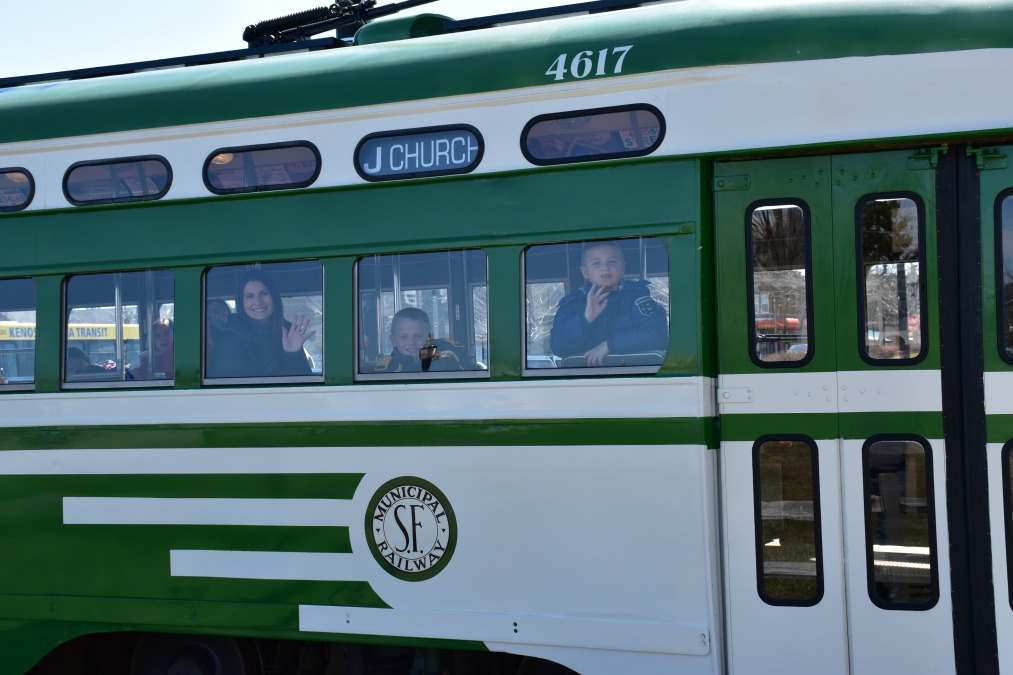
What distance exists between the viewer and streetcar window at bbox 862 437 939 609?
417 cm

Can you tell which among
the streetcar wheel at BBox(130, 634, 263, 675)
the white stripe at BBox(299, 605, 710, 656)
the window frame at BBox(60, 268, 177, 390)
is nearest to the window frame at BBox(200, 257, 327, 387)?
the window frame at BBox(60, 268, 177, 390)

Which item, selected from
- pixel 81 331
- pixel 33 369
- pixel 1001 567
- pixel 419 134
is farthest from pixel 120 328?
pixel 1001 567

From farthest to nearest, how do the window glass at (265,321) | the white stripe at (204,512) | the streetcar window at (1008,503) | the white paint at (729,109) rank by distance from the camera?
the window glass at (265,321)
the white stripe at (204,512)
the white paint at (729,109)
the streetcar window at (1008,503)

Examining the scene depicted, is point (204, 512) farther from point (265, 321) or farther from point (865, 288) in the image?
point (865, 288)

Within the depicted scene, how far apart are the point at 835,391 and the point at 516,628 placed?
1.73m

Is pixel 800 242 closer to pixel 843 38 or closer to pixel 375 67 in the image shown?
pixel 843 38

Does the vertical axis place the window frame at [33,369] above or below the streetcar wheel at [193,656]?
above

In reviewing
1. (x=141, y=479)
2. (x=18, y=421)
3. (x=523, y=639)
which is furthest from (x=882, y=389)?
(x=18, y=421)

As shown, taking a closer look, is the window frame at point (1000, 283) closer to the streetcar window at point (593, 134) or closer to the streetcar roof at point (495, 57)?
the streetcar roof at point (495, 57)

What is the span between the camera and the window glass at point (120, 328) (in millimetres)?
5152

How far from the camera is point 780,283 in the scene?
4.39 m

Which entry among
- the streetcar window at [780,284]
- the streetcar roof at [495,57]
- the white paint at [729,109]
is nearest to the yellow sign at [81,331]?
the white paint at [729,109]

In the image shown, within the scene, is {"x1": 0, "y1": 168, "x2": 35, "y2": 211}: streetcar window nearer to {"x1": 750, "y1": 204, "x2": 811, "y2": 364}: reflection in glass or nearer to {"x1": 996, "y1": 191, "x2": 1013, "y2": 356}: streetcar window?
{"x1": 750, "y1": 204, "x2": 811, "y2": 364}: reflection in glass

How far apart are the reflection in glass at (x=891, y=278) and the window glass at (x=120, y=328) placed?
10.9 ft
